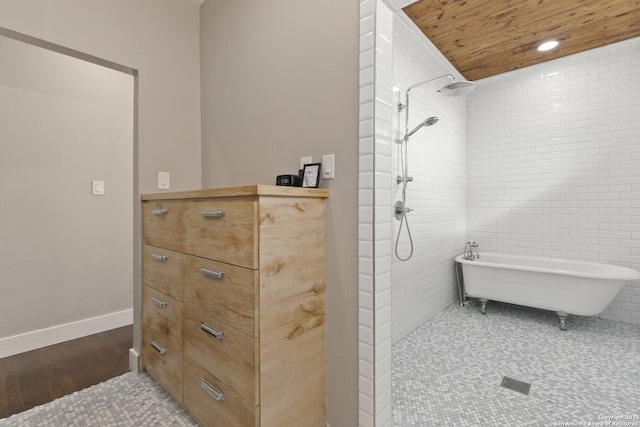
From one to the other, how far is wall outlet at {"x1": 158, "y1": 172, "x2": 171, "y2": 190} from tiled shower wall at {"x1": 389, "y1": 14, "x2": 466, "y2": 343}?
5.54 ft

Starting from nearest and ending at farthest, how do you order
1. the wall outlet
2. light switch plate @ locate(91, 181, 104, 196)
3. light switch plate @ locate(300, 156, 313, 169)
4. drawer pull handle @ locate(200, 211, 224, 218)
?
drawer pull handle @ locate(200, 211, 224, 218), light switch plate @ locate(300, 156, 313, 169), the wall outlet, light switch plate @ locate(91, 181, 104, 196)

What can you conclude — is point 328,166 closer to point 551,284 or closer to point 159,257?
point 159,257

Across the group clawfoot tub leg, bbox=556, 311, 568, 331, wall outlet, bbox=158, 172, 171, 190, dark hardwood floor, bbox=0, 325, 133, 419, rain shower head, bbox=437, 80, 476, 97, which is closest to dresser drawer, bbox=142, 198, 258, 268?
wall outlet, bbox=158, 172, 171, 190

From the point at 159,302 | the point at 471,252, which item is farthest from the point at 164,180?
the point at 471,252

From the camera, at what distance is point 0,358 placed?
207 centimetres

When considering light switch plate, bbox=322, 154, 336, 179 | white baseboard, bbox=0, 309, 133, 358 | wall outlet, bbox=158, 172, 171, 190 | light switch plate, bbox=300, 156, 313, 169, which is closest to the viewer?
light switch plate, bbox=322, 154, 336, 179

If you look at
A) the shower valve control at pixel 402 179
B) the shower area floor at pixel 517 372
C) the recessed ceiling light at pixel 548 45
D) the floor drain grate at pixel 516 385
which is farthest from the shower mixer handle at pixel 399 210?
the recessed ceiling light at pixel 548 45

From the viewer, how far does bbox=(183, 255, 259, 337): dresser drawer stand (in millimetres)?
1098

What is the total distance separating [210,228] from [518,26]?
2.94m

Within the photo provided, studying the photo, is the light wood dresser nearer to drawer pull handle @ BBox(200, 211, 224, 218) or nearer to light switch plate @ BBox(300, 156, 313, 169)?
drawer pull handle @ BBox(200, 211, 224, 218)

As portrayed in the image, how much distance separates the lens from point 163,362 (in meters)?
1.66

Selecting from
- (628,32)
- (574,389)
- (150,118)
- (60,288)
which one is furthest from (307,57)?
(628,32)

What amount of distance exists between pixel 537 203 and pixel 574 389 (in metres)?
2.09

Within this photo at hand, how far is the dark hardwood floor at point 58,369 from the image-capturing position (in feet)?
5.50
